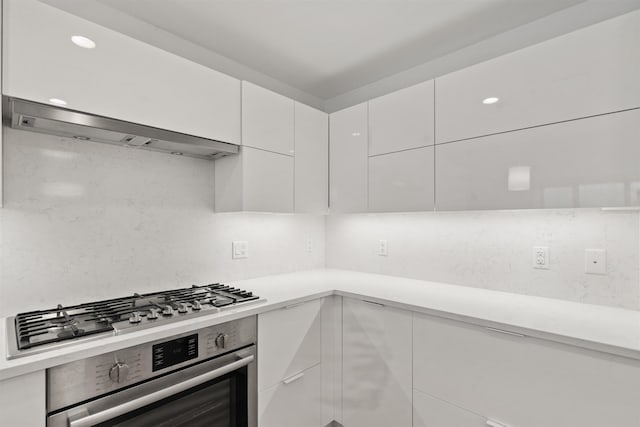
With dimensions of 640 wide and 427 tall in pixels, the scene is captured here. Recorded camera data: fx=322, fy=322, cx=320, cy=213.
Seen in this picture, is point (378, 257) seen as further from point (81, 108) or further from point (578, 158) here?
point (81, 108)

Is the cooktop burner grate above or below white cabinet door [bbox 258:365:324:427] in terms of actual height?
above

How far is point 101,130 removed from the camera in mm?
1422

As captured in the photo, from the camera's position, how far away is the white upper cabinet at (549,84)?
132 cm

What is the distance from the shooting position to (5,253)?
4.51 ft

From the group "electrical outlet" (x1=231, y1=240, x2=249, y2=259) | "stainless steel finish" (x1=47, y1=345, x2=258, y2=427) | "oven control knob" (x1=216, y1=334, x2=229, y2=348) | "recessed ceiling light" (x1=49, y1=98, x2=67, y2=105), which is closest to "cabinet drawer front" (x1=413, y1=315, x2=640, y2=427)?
"stainless steel finish" (x1=47, y1=345, x2=258, y2=427)

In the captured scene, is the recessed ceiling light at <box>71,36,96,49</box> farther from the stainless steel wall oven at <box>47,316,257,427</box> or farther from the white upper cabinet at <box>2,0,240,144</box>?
the stainless steel wall oven at <box>47,316,257,427</box>

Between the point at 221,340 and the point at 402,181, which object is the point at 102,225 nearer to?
the point at 221,340

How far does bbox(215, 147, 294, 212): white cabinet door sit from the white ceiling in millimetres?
701

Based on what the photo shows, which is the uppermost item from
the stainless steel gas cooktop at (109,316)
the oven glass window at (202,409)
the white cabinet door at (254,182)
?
the white cabinet door at (254,182)

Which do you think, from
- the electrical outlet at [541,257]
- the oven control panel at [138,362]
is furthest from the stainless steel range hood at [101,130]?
the electrical outlet at [541,257]

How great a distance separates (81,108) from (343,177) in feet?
5.10

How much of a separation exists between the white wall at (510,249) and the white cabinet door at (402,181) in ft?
1.13

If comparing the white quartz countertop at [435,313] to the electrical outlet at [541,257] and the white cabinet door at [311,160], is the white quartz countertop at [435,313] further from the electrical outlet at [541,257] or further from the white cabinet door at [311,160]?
the white cabinet door at [311,160]

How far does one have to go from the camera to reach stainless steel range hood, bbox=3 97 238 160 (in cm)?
122
